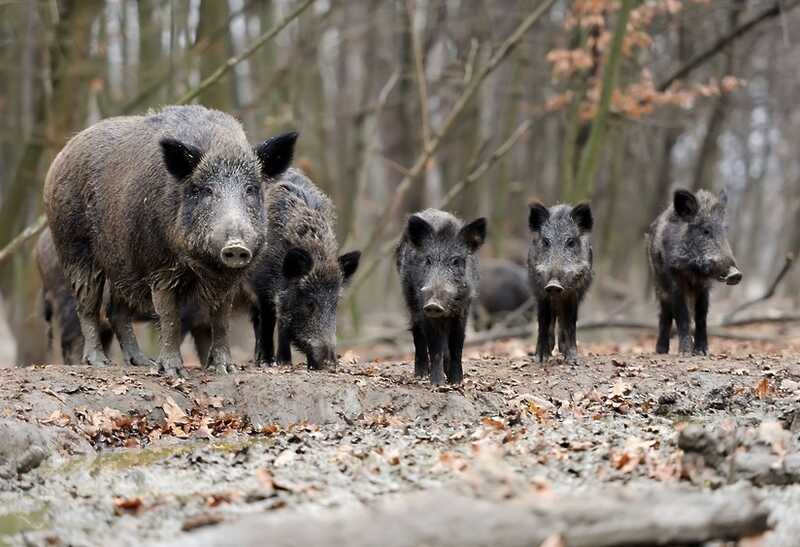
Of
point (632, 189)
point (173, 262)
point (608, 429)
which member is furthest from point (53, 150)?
point (632, 189)

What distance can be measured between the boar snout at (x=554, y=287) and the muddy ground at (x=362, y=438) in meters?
0.72

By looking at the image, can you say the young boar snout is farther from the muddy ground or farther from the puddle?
the puddle

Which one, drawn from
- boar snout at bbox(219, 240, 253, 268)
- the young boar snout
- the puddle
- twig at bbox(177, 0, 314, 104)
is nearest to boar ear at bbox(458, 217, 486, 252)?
the young boar snout

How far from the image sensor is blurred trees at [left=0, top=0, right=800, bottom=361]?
16.0 metres

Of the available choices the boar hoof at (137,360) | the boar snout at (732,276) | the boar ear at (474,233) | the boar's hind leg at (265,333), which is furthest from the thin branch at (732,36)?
the boar hoof at (137,360)

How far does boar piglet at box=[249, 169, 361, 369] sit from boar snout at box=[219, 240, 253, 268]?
74.3 inches

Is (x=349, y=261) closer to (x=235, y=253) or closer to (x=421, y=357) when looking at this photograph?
(x=421, y=357)

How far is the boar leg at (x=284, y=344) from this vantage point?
1109 centimetres

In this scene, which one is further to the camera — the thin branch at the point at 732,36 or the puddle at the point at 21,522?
the thin branch at the point at 732,36

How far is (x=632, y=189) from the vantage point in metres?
38.3

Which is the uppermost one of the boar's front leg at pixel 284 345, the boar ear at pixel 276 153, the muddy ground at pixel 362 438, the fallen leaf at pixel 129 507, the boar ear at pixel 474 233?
the boar ear at pixel 276 153

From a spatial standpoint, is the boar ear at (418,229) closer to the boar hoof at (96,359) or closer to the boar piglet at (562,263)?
the boar piglet at (562,263)

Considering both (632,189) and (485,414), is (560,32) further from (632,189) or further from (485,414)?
(632,189)

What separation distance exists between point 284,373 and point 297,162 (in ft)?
31.9
